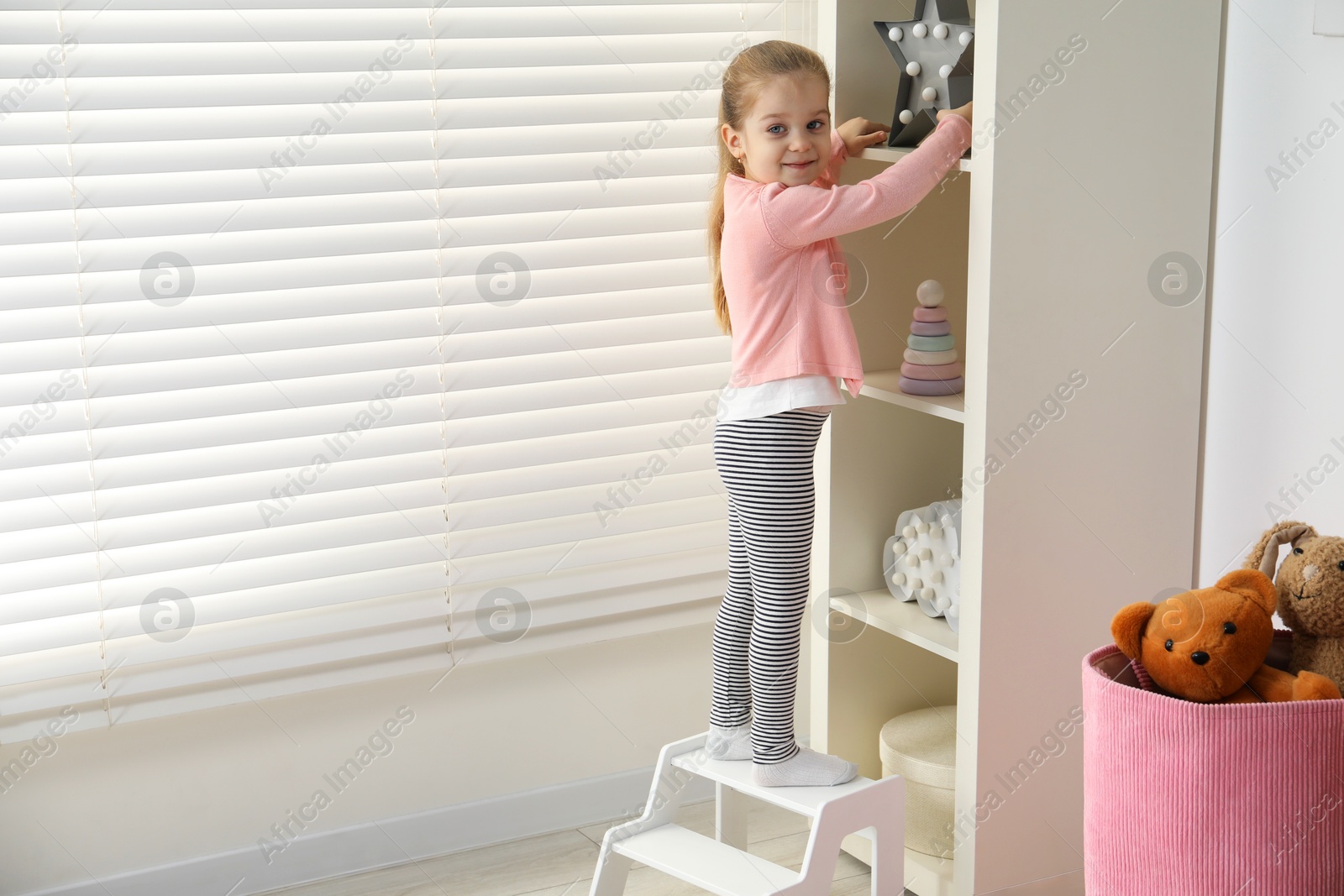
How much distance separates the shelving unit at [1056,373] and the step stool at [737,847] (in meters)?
0.10

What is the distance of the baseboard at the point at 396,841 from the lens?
1.82 meters

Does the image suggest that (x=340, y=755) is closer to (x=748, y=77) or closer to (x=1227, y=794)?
(x=748, y=77)

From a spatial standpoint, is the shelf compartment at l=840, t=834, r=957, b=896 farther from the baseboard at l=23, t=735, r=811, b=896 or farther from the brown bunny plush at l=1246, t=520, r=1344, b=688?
the brown bunny plush at l=1246, t=520, r=1344, b=688

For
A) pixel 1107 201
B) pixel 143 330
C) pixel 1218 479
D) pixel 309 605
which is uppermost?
pixel 1107 201

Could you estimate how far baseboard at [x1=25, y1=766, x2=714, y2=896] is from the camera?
5.98ft

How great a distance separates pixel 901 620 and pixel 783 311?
51cm

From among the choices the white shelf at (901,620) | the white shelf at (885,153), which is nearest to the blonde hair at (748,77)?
the white shelf at (885,153)

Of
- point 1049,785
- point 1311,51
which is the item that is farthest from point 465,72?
point 1049,785

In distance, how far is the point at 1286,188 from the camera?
4.82 ft

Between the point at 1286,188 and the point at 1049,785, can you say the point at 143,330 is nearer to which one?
the point at 1049,785

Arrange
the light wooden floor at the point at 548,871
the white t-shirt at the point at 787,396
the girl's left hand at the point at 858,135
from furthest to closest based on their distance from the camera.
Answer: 1. the light wooden floor at the point at 548,871
2. the girl's left hand at the point at 858,135
3. the white t-shirt at the point at 787,396

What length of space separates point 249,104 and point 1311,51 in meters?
1.41

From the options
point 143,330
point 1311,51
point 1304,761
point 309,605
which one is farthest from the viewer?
point 309,605

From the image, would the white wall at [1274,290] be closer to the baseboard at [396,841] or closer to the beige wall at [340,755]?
the beige wall at [340,755]
